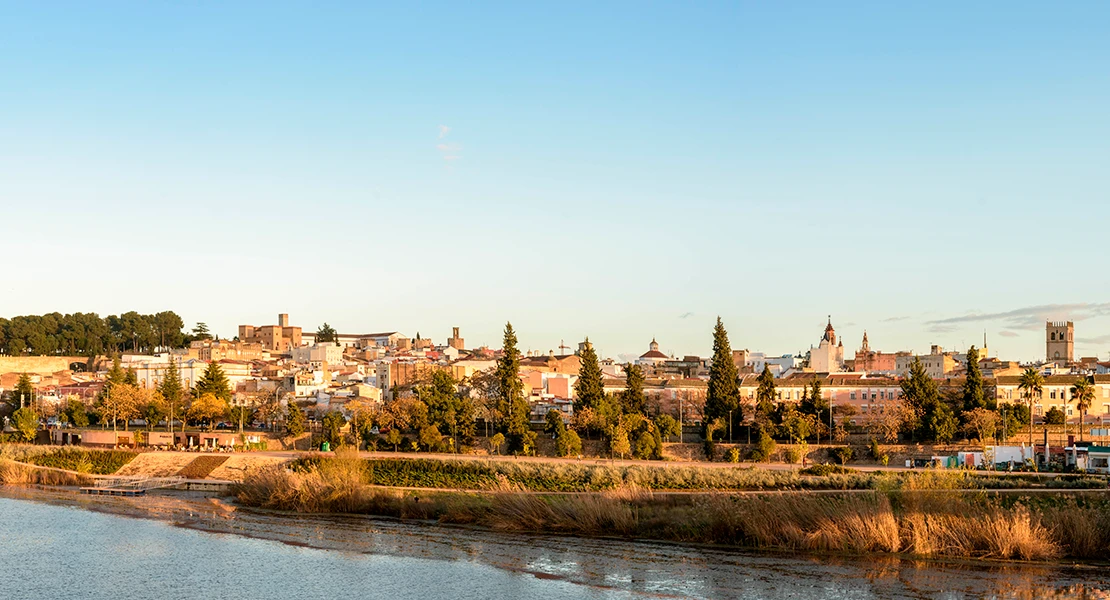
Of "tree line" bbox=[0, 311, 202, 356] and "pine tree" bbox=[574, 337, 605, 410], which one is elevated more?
"tree line" bbox=[0, 311, 202, 356]

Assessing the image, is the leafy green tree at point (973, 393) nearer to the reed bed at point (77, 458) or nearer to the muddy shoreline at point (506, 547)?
the muddy shoreline at point (506, 547)

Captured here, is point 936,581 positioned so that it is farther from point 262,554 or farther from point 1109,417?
point 1109,417

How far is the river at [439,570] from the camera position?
781 inches

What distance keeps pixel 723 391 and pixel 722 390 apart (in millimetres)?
71

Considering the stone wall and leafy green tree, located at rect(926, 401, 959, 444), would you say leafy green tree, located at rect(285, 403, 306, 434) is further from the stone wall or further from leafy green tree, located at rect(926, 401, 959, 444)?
the stone wall

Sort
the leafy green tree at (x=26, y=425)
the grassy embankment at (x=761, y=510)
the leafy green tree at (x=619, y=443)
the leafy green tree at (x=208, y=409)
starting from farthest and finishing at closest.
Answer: the leafy green tree at (x=208, y=409) → the leafy green tree at (x=26, y=425) → the leafy green tree at (x=619, y=443) → the grassy embankment at (x=761, y=510)

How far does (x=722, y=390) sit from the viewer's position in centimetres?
5300

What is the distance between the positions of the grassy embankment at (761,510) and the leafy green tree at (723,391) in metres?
15.3

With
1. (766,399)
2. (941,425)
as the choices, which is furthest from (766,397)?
(941,425)

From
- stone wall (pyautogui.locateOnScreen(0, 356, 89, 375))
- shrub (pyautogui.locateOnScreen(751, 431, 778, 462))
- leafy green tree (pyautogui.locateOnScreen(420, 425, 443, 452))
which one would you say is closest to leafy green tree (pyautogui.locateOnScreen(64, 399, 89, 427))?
leafy green tree (pyautogui.locateOnScreen(420, 425, 443, 452))

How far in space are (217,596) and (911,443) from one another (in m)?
35.9

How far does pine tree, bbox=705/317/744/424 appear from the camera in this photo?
52.5m

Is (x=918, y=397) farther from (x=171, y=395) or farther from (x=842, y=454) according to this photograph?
(x=171, y=395)

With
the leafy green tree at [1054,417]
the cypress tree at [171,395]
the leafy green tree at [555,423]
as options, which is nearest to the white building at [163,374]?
the cypress tree at [171,395]
